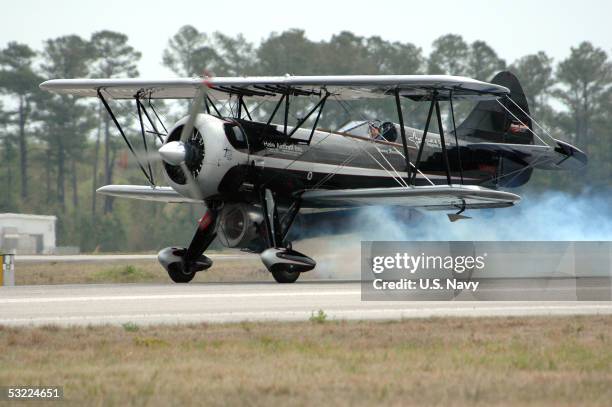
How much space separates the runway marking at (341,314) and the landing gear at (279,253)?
20.5 feet

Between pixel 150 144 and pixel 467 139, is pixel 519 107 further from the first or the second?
pixel 150 144

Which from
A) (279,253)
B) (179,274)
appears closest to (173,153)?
Result: (279,253)

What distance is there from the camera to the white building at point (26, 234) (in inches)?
2429

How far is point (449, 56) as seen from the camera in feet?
285

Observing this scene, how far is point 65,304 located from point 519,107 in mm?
13833

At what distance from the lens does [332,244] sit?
85.9 ft

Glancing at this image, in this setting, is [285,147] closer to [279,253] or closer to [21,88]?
[279,253]

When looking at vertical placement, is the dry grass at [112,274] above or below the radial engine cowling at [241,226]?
below

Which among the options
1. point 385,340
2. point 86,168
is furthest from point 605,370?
point 86,168

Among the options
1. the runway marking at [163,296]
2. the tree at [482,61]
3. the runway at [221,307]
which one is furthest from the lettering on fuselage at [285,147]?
the tree at [482,61]

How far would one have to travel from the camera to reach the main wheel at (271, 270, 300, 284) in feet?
74.9

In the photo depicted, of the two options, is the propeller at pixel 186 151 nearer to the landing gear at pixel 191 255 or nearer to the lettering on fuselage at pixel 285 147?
the landing gear at pixel 191 255

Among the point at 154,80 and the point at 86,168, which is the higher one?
the point at 154,80

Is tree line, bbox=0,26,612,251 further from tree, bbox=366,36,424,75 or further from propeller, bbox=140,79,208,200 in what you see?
propeller, bbox=140,79,208,200
